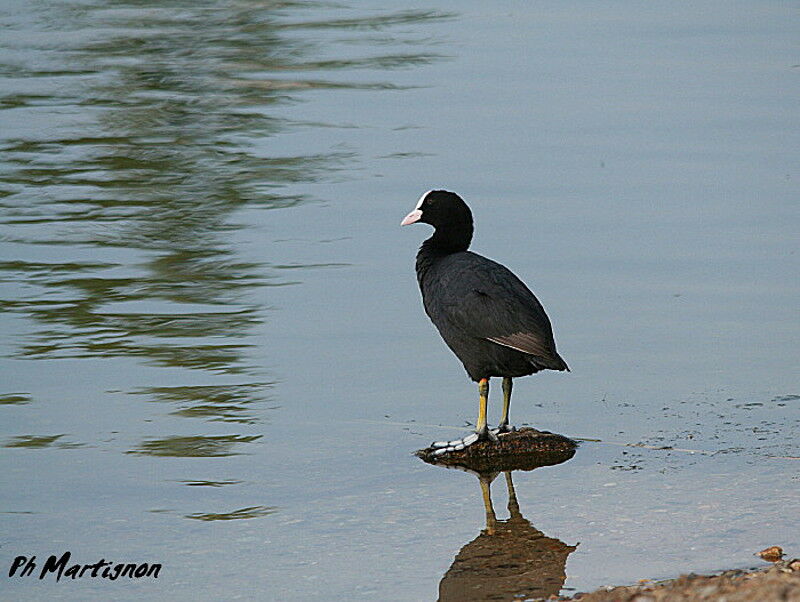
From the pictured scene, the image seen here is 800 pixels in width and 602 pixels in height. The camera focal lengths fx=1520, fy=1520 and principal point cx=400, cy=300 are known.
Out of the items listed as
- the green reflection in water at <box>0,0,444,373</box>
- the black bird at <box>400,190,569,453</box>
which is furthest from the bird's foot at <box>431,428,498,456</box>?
the green reflection in water at <box>0,0,444,373</box>

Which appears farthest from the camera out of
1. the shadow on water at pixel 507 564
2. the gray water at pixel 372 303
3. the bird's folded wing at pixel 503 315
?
the bird's folded wing at pixel 503 315

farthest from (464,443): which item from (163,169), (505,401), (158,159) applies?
(158,159)

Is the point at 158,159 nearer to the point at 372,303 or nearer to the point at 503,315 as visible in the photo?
the point at 372,303

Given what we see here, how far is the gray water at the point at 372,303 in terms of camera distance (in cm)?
496

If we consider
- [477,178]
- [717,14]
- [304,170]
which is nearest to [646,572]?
[477,178]

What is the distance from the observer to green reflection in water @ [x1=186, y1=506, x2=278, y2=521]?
510cm

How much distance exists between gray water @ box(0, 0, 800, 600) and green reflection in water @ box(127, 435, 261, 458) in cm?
1

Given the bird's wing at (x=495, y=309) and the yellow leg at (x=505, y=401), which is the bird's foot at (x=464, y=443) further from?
the bird's wing at (x=495, y=309)

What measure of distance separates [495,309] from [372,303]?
202 centimetres

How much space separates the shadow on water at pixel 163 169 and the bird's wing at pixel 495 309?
1009 mm

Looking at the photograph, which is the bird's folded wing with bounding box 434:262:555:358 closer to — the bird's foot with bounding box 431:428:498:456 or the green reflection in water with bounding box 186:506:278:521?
the bird's foot with bounding box 431:428:498:456

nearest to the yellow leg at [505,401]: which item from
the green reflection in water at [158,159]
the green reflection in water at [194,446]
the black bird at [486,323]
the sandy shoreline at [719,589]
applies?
the black bird at [486,323]

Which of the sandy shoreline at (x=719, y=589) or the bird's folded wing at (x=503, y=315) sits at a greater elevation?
the bird's folded wing at (x=503, y=315)

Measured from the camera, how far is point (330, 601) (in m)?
4.40
